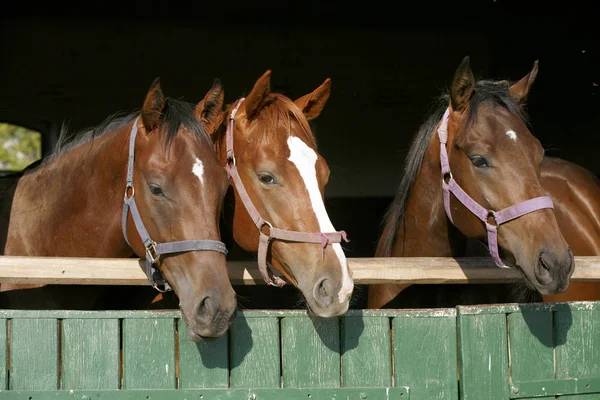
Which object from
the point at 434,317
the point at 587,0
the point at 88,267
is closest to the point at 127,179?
the point at 88,267

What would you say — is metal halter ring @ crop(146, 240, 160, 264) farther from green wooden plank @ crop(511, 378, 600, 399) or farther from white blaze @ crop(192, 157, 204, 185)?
green wooden plank @ crop(511, 378, 600, 399)

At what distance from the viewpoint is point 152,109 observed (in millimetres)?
2740

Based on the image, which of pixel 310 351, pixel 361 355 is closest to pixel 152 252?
pixel 310 351

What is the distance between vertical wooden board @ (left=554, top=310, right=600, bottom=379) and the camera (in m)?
2.57

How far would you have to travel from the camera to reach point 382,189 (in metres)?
9.27

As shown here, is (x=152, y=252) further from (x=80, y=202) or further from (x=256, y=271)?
(x=80, y=202)

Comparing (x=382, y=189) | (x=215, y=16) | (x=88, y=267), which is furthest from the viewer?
(x=382, y=189)

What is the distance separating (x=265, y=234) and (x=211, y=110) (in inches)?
24.6

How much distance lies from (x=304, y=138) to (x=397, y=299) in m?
1.06

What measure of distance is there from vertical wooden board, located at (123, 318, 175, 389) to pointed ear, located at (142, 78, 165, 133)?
2.53 ft

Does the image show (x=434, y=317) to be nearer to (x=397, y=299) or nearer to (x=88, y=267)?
(x=397, y=299)

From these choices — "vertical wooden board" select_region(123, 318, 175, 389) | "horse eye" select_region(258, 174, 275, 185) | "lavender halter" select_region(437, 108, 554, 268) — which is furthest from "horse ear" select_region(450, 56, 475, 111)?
"vertical wooden board" select_region(123, 318, 175, 389)

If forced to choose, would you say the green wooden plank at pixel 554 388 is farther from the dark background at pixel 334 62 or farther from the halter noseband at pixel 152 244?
the dark background at pixel 334 62

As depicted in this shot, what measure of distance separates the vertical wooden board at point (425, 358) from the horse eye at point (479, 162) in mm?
745
